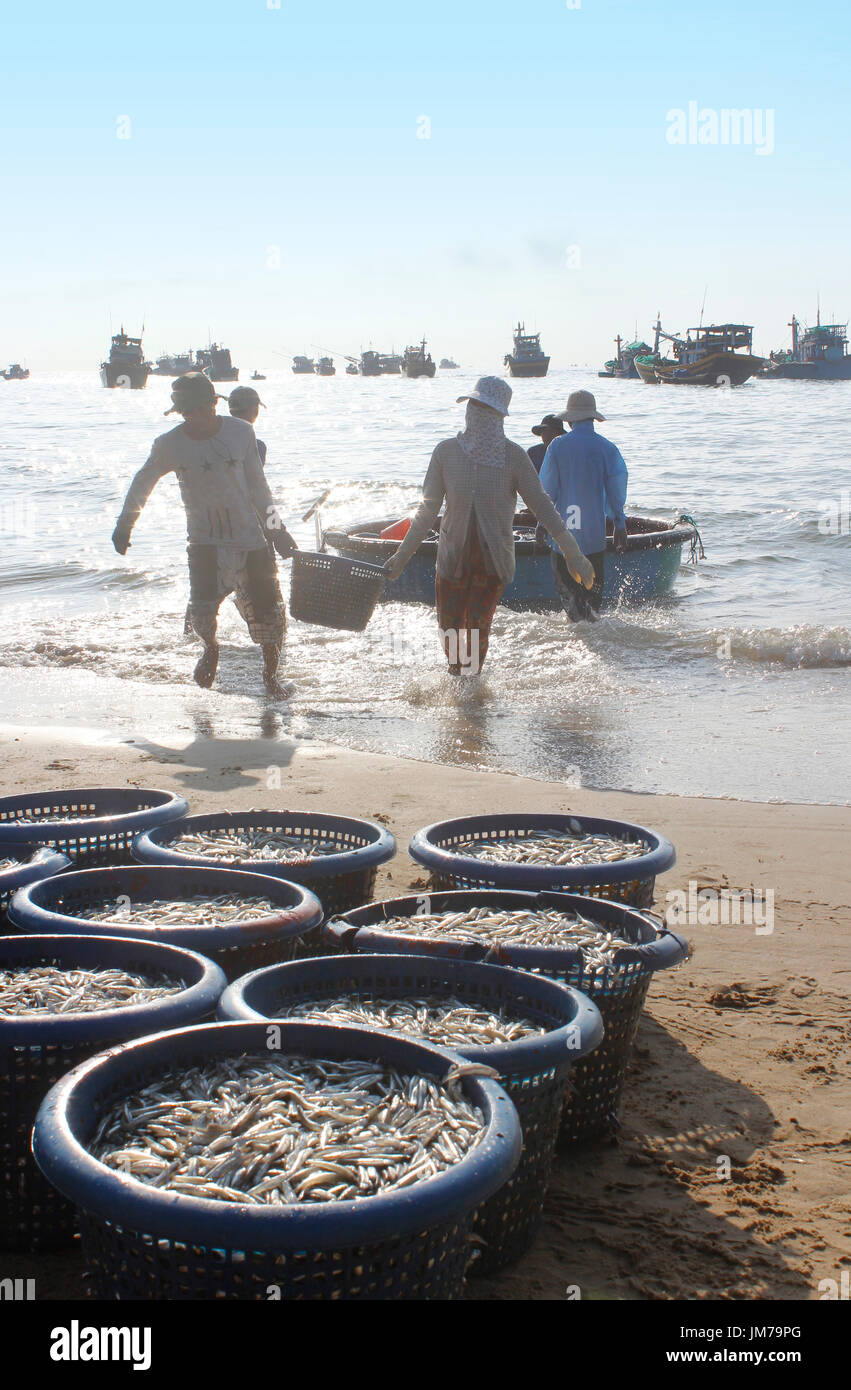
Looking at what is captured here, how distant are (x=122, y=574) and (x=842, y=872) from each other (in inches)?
558

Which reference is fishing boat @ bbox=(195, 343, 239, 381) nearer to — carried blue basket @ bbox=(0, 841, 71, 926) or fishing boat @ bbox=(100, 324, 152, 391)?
fishing boat @ bbox=(100, 324, 152, 391)

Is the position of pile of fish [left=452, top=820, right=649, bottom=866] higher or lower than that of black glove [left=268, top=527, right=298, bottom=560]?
lower

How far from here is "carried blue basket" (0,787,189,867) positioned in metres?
4.07

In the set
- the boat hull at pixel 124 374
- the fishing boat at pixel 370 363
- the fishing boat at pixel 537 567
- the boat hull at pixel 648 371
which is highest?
the fishing boat at pixel 370 363

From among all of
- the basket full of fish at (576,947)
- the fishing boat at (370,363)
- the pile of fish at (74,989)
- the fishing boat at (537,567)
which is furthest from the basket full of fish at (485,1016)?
the fishing boat at (370,363)

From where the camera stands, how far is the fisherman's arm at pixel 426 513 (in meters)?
7.61

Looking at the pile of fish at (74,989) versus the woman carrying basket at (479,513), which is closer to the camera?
the pile of fish at (74,989)

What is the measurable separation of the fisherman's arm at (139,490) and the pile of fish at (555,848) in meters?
4.24

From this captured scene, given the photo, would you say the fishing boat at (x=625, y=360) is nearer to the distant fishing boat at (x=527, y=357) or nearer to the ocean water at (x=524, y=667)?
the distant fishing boat at (x=527, y=357)

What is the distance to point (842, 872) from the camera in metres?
5.22

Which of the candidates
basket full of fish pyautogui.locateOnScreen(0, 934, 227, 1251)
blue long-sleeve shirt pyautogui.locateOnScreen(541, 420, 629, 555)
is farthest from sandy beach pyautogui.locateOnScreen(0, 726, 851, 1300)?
blue long-sleeve shirt pyautogui.locateOnScreen(541, 420, 629, 555)

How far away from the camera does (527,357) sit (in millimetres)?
108562

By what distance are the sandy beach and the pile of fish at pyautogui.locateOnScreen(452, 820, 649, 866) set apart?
0.53 meters
